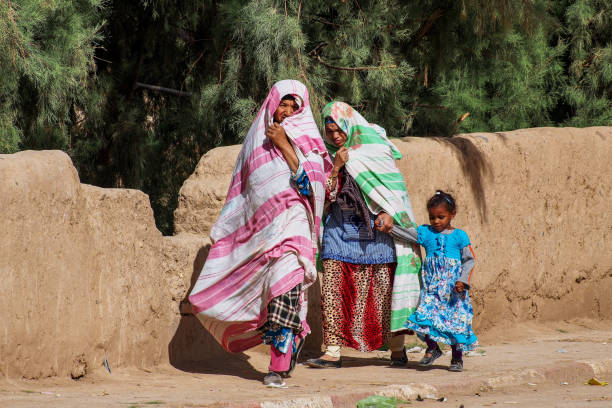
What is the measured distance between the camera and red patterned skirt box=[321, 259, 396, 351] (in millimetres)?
6285

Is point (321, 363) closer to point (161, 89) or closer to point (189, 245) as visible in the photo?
point (189, 245)

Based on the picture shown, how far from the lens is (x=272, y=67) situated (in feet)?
24.8

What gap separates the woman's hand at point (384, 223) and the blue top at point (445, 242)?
0.75 ft

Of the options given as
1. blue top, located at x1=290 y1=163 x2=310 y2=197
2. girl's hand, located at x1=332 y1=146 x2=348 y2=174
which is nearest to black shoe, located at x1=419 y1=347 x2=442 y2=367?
girl's hand, located at x1=332 y1=146 x2=348 y2=174

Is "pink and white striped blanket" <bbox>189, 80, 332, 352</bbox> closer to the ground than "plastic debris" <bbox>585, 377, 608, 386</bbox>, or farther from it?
farther from it

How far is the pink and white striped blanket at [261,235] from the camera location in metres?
5.48

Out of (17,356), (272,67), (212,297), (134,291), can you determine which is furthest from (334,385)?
(272,67)

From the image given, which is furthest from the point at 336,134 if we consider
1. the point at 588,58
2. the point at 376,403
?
the point at 588,58

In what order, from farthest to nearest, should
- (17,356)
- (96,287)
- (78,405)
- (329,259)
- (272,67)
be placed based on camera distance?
(272,67), (329,259), (96,287), (17,356), (78,405)

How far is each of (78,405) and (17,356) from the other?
0.61 metres

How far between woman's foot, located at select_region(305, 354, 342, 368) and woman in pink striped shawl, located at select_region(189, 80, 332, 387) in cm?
55

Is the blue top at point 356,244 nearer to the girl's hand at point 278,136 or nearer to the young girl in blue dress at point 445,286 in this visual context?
the young girl in blue dress at point 445,286

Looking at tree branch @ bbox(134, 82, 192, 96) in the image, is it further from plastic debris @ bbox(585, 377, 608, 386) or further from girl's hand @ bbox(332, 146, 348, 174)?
plastic debris @ bbox(585, 377, 608, 386)

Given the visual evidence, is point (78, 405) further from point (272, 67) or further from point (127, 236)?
point (272, 67)
